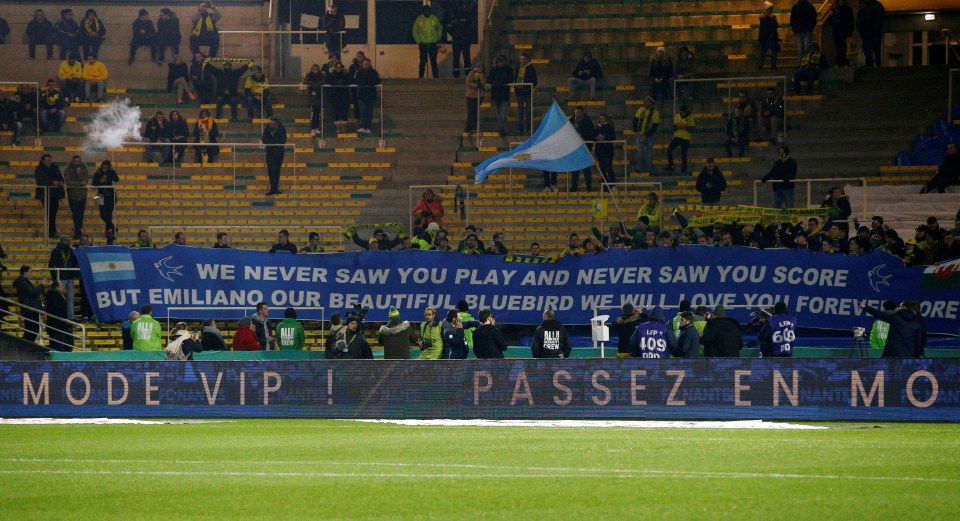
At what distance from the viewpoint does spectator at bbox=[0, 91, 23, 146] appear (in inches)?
1426

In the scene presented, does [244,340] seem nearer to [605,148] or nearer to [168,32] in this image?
[605,148]

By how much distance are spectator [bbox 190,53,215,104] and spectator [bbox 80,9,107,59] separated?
3405mm

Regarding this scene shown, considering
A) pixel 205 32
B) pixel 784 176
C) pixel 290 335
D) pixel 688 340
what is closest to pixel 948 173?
pixel 784 176

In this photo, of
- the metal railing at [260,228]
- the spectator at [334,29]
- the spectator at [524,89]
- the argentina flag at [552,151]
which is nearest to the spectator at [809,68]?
the spectator at [524,89]

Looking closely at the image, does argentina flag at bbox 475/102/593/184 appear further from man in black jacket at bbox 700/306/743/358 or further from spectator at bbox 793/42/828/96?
spectator at bbox 793/42/828/96

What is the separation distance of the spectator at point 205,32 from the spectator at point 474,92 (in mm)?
7553

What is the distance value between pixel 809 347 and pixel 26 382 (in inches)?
489

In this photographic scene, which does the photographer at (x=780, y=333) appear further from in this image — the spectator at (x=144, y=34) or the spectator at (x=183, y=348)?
the spectator at (x=144, y=34)

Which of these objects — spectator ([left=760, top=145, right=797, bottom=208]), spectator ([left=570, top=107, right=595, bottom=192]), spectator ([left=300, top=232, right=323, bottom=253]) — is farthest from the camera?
spectator ([left=570, top=107, right=595, bottom=192])

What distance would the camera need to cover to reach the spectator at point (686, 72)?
121 feet

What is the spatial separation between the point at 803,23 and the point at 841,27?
3.20 feet

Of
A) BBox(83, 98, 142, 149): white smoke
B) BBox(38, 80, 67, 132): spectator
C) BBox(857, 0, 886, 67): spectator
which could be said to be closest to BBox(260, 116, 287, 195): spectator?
BBox(83, 98, 142, 149): white smoke

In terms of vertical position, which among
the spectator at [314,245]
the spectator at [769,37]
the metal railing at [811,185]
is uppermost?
the spectator at [769,37]

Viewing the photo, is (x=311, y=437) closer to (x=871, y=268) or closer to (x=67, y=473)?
(x=67, y=473)
